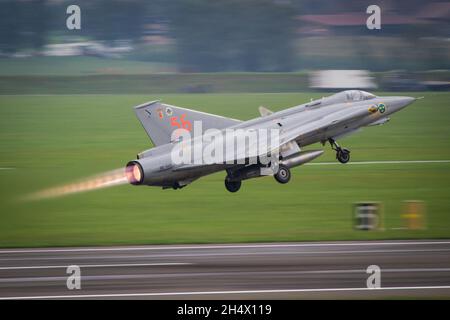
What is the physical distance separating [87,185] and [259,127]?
8.84m

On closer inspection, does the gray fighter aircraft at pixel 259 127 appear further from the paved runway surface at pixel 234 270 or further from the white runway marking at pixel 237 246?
the paved runway surface at pixel 234 270

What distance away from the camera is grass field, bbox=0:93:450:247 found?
1088 inches

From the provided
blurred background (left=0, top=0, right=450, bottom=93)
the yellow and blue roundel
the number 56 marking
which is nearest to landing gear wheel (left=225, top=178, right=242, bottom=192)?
the number 56 marking

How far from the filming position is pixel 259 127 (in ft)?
100

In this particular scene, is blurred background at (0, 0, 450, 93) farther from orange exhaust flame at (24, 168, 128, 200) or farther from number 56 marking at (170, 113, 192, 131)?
number 56 marking at (170, 113, 192, 131)

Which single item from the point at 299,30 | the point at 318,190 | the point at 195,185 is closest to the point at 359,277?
the point at 318,190

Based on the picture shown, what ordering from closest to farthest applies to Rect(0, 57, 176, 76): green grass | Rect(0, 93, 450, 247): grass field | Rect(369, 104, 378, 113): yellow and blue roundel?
1. Rect(0, 93, 450, 247): grass field
2. Rect(369, 104, 378, 113): yellow and blue roundel
3. Rect(0, 57, 176, 76): green grass

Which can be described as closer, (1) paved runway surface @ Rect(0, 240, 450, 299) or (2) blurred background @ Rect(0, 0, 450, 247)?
(1) paved runway surface @ Rect(0, 240, 450, 299)

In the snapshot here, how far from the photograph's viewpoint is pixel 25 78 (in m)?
79.1

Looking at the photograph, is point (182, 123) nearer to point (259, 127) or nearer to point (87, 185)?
point (259, 127)

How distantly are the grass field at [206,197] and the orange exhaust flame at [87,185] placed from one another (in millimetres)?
314

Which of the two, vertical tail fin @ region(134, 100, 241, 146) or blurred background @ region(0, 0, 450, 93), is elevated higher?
blurred background @ region(0, 0, 450, 93)

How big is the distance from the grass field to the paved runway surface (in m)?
1.98
